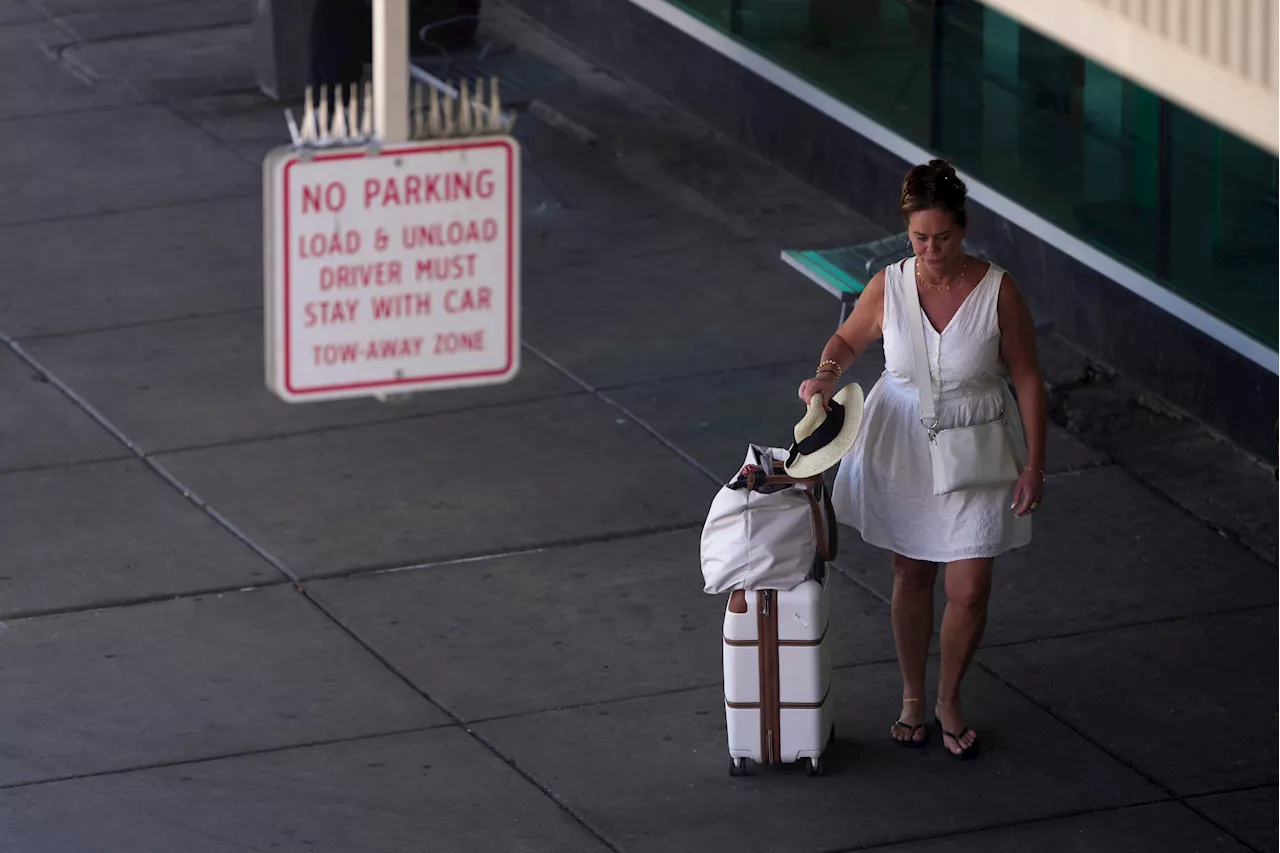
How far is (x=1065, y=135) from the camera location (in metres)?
10.5

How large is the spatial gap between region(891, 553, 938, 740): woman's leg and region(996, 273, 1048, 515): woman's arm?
43 cm

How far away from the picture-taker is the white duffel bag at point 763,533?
22.0 ft

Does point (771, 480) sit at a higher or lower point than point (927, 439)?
lower

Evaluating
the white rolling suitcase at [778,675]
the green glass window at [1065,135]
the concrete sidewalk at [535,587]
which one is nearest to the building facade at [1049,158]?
the green glass window at [1065,135]

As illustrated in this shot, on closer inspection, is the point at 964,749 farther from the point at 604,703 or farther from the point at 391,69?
the point at 391,69

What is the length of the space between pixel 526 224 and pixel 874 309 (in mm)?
5385

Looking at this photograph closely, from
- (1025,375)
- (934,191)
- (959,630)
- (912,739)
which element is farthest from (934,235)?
(912,739)

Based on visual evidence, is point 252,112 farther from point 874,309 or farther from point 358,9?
point 874,309

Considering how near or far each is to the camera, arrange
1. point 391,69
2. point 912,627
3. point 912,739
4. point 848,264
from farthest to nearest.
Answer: point 848,264, point 912,739, point 912,627, point 391,69

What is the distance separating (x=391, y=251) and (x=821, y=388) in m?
2.46

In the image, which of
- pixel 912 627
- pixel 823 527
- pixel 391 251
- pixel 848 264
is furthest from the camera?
pixel 848 264

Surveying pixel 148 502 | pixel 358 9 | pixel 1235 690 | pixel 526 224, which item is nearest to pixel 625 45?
pixel 358 9

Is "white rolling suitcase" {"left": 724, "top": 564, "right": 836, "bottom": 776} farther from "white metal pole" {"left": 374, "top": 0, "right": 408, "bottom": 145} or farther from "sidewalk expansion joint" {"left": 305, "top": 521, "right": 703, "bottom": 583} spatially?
"white metal pole" {"left": 374, "top": 0, "right": 408, "bottom": 145}

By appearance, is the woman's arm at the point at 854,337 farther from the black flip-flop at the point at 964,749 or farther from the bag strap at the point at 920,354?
the black flip-flop at the point at 964,749
